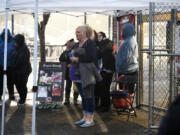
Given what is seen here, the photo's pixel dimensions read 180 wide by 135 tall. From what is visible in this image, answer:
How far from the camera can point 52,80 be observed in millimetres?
8383

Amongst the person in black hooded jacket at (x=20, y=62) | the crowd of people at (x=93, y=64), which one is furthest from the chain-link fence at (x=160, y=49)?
the person in black hooded jacket at (x=20, y=62)

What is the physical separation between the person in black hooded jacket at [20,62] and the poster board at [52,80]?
420mm

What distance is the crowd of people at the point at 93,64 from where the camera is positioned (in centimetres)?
609

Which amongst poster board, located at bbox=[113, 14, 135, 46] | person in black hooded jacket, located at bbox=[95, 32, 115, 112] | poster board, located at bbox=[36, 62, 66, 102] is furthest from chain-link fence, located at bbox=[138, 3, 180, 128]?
poster board, located at bbox=[36, 62, 66, 102]

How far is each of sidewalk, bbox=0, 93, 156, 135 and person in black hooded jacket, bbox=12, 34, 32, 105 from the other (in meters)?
0.61

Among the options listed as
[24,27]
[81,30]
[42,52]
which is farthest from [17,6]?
[24,27]

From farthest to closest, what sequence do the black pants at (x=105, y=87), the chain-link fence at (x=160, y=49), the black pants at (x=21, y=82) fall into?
the black pants at (x=21, y=82), the black pants at (x=105, y=87), the chain-link fence at (x=160, y=49)

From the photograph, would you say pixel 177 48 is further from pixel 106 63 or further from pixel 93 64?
→ pixel 106 63

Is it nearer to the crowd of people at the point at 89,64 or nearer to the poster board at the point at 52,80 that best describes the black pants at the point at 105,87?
the crowd of people at the point at 89,64

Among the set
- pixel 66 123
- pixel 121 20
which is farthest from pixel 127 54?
pixel 121 20

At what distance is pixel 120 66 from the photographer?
22.7 ft

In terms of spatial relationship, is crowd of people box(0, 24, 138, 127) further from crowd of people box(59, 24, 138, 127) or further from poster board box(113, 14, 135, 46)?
poster board box(113, 14, 135, 46)

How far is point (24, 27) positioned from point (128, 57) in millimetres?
14507

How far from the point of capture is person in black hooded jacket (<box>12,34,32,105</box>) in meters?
8.40
